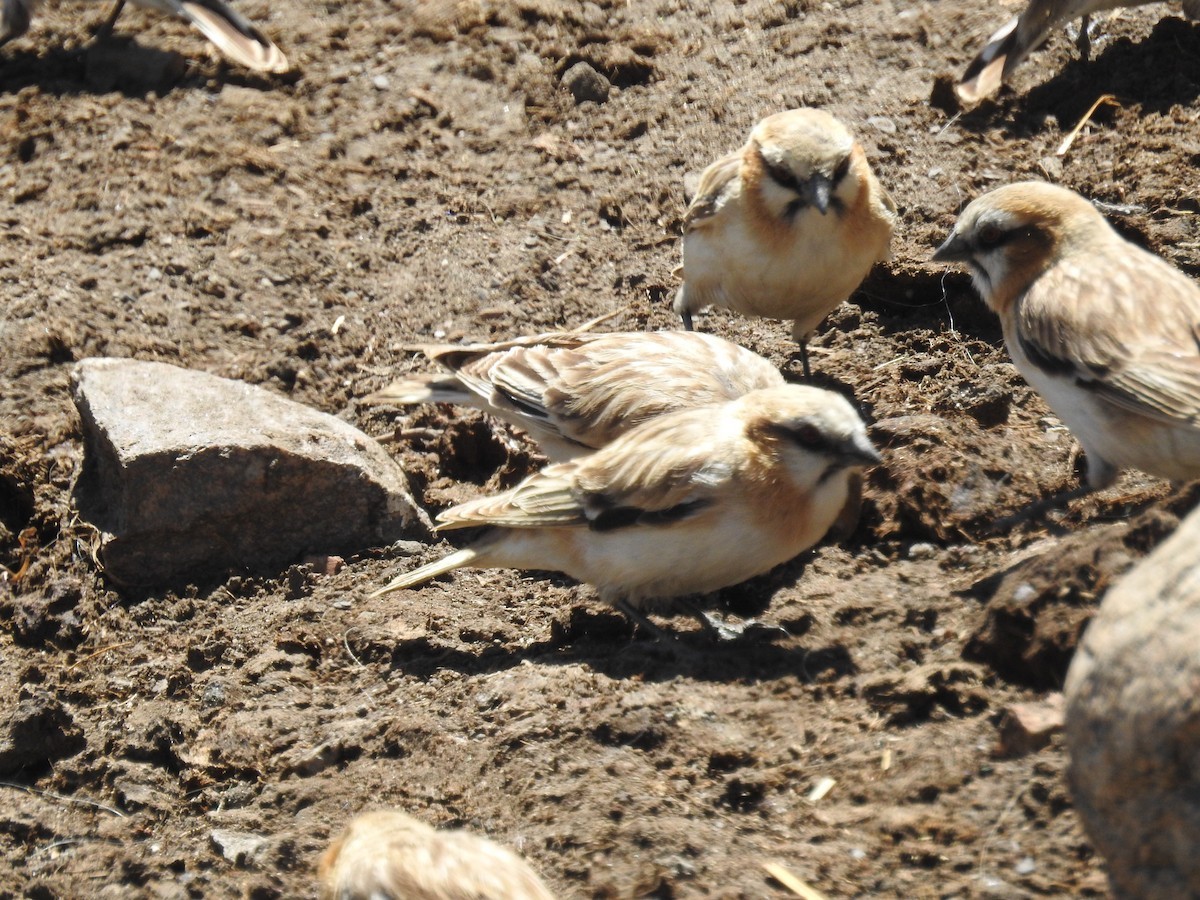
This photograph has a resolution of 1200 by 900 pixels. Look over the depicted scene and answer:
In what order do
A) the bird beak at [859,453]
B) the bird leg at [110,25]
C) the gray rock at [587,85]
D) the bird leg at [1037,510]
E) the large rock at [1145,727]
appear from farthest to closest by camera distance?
the bird leg at [110,25] < the gray rock at [587,85] < the bird leg at [1037,510] < the bird beak at [859,453] < the large rock at [1145,727]

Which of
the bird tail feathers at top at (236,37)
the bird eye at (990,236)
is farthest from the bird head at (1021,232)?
the bird tail feathers at top at (236,37)

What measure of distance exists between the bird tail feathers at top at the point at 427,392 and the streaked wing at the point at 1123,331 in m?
2.73

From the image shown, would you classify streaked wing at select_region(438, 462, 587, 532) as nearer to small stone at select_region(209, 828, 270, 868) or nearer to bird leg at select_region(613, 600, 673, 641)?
bird leg at select_region(613, 600, 673, 641)

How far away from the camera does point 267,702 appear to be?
612 centimetres

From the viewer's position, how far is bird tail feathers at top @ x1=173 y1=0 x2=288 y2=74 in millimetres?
11141

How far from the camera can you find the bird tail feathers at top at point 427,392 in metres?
7.38

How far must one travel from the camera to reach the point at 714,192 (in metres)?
8.02

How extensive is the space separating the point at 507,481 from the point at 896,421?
2097mm

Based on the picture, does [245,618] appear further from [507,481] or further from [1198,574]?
[1198,574]

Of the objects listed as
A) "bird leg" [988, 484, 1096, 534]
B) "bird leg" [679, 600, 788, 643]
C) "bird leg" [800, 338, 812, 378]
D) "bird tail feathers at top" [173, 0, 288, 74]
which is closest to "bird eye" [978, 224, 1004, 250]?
"bird leg" [988, 484, 1096, 534]

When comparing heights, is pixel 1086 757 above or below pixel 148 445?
above

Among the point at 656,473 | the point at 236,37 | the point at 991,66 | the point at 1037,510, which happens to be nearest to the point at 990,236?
the point at 1037,510

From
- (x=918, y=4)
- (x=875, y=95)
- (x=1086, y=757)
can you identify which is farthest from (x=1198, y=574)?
(x=918, y=4)

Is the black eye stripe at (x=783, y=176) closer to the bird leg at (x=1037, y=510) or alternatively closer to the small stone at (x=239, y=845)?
the bird leg at (x=1037, y=510)
